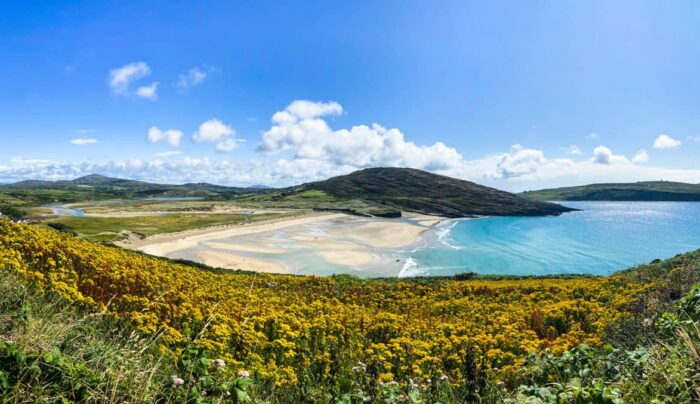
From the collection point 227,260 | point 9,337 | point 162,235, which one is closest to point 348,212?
point 162,235

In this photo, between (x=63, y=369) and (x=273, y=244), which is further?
(x=273, y=244)

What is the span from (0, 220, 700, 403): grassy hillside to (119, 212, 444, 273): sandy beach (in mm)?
28586

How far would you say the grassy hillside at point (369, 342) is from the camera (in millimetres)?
3441

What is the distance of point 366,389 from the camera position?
13.6 feet

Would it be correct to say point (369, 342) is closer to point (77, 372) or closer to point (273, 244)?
point (77, 372)

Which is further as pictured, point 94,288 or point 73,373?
A: point 94,288

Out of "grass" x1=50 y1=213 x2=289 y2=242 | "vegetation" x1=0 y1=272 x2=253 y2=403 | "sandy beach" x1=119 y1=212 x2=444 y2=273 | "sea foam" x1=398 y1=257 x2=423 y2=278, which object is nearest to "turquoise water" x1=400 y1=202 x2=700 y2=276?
"sea foam" x1=398 y1=257 x2=423 y2=278

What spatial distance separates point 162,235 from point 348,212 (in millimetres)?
69404

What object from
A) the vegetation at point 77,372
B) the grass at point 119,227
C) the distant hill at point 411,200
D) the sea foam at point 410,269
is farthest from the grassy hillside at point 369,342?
the distant hill at point 411,200

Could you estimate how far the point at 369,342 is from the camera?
807cm

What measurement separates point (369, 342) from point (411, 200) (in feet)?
477

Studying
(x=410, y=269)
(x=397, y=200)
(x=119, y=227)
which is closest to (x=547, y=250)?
(x=410, y=269)

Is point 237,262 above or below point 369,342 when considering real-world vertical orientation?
below

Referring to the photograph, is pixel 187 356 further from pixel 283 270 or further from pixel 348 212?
pixel 348 212
